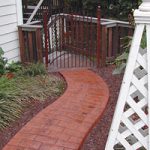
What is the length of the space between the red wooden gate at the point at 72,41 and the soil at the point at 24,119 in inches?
76.2

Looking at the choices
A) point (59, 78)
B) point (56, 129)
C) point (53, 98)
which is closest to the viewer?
point (56, 129)

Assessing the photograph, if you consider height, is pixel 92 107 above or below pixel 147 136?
below

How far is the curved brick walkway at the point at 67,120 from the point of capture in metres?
3.61

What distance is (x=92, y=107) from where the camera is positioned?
461 centimetres

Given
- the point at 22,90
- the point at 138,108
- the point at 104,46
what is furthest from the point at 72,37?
the point at 138,108

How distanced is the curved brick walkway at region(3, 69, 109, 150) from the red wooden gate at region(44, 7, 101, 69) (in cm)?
125

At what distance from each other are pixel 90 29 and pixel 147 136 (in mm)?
4002

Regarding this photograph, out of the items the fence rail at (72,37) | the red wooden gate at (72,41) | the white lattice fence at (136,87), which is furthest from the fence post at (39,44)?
the white lattice fence at (136,87)

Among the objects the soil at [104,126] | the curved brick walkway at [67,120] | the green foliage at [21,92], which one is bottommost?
the soil at [104,126]

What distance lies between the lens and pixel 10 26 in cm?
650

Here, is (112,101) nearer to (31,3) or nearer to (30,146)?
(30,146)

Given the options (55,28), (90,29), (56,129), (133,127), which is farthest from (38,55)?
(133,127)

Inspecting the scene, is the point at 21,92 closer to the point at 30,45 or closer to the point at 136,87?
the point at 30,45

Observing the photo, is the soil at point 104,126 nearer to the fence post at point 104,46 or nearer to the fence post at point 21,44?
the fence post at point 104,46
